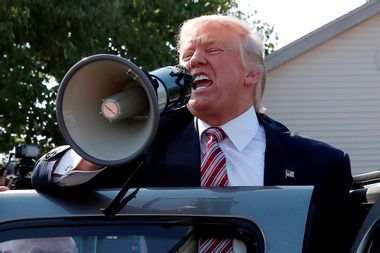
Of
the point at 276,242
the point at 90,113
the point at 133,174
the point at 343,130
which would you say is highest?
the point at 90,113

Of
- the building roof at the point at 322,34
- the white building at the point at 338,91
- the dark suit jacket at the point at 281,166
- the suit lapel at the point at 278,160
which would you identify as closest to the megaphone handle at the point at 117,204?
the dark suit jacket at the point at 281,166

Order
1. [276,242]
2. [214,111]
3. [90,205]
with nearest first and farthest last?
[276,242] < [90,205] < [214,111]

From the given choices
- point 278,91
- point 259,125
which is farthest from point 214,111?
point 278,91

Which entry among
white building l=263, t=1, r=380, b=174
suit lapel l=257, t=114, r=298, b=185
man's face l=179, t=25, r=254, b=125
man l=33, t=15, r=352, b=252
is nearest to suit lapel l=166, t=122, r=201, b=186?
man l=33, t=15, r=352, b=252

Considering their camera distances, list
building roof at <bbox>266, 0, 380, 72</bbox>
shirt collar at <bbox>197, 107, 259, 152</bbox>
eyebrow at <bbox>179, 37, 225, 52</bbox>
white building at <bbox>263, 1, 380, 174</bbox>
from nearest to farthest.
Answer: shirt collar at <bbox>197, 107, 259, 152</bbox> → eyebrow at <bbox>179, 37, 225, 52</bbox> → building roof at <bbox>266, 0, 380, 72</bbox> → white building at <bbox>263, 1, 380, 174</bbox>

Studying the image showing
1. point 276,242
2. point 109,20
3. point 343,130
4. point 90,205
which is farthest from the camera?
point 343,130

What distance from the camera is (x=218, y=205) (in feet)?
8.31

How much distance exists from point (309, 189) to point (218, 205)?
0.26 meters

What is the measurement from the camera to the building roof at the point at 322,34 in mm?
13688

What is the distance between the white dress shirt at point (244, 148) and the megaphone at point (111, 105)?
0.42 metres

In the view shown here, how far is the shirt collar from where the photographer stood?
10.0ft

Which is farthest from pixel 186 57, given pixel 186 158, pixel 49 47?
pixel 49 47

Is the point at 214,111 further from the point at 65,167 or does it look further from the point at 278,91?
the point at 278,91

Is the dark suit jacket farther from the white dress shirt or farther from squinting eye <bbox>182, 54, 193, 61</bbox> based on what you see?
squinting eye <bbox>182, 54, 193, 61</bbox>
